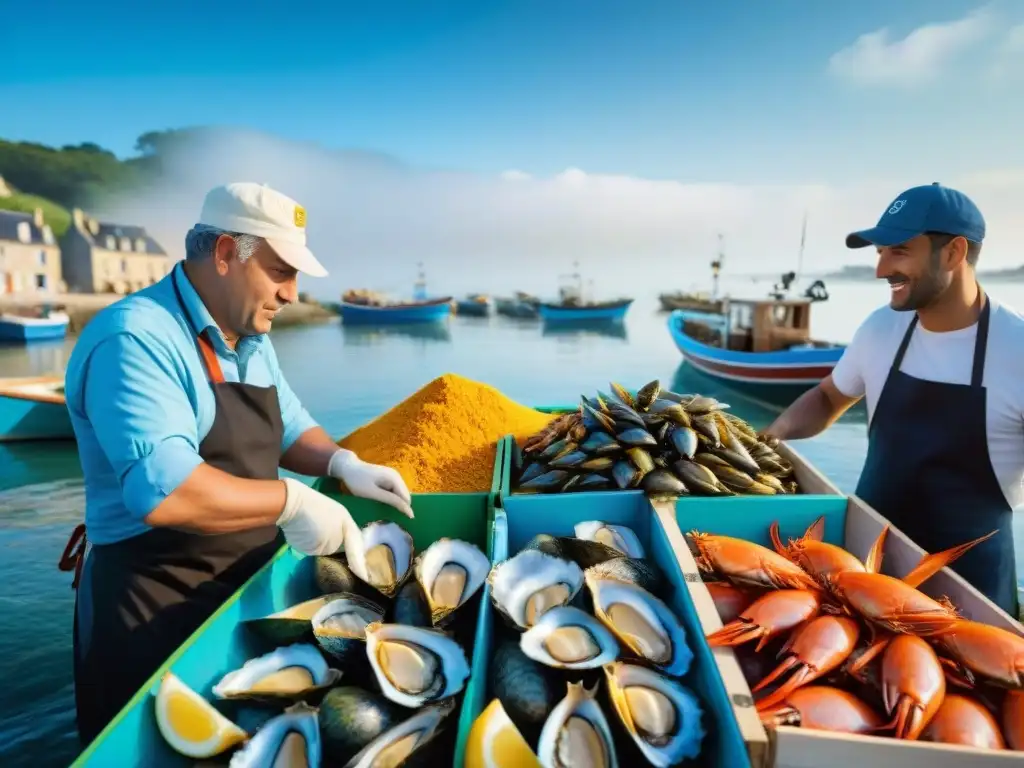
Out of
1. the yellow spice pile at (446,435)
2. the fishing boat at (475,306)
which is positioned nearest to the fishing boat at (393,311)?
the fishing boat at (475,306)

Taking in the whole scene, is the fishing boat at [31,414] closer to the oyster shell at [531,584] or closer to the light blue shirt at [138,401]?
the light blue shirt at [138,401]

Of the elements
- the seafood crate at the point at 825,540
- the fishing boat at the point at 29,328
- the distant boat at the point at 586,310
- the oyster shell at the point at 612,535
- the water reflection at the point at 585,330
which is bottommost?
the water reflection at the point at 585,330

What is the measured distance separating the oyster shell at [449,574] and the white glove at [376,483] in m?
0.30

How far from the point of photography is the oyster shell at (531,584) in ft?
5.28

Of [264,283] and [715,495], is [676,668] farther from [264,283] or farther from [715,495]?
[264,283]

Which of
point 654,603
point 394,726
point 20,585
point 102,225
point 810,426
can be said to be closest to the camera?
point 394,726

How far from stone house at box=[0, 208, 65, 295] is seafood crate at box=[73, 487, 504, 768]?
5341cm

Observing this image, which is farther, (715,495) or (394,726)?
(715,495)

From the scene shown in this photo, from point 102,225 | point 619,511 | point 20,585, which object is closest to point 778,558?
point 619,511

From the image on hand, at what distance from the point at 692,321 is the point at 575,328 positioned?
25979 mm

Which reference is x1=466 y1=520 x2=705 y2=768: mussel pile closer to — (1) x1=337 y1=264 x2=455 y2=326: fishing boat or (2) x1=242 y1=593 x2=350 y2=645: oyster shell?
(2) x1=242 y1=593 x2=350 y2=645: oyster shell

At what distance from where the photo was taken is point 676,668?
1381 mm

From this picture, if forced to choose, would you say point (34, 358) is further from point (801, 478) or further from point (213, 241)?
point (801, 478)

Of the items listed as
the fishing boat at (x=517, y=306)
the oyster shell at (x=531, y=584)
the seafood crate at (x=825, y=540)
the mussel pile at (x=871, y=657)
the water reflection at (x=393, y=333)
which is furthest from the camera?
the fishing boat at (x=517, y=306)
